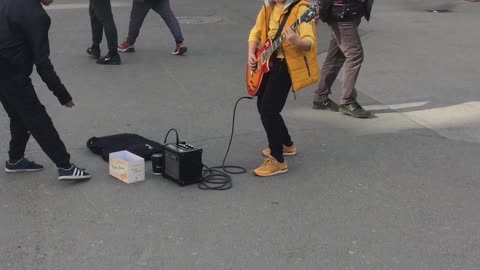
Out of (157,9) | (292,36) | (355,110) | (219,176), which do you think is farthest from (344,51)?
(157,9)

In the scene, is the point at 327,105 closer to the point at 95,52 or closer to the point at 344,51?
the point at 344,51

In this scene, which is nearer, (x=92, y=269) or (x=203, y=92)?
(x=92, y=269)

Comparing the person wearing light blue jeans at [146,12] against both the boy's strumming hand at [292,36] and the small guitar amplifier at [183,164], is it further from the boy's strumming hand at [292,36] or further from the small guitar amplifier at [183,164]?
the boy's strumming hand at [292,36]

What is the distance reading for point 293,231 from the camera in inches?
171

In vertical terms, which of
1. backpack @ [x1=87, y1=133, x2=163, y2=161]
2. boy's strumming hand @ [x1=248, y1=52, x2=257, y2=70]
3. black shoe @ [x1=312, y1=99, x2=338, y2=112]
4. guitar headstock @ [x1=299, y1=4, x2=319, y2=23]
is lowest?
black shoe @ [x1=312, y1=99, x2=338, y2=112]

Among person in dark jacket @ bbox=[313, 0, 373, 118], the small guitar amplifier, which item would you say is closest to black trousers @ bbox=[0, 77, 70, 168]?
the small guitar amplifier

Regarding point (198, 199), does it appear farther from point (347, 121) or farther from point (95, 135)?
point (347, 121)

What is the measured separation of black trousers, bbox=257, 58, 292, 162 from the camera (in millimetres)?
5066

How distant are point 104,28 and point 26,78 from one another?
4042 millimetres

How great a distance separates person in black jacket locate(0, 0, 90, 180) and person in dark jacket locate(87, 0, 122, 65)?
148 inches

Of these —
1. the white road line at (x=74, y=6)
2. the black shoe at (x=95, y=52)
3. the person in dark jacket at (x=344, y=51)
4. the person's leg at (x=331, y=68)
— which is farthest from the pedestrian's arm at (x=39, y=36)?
the white road line at (x=74, y=6)

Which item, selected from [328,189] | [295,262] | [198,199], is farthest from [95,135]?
[295,262]

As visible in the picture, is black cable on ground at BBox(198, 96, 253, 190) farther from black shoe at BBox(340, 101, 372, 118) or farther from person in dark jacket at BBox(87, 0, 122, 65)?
person in dark jacket at BBox(87, 0, 122, 65)

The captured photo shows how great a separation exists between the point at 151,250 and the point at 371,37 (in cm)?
788
